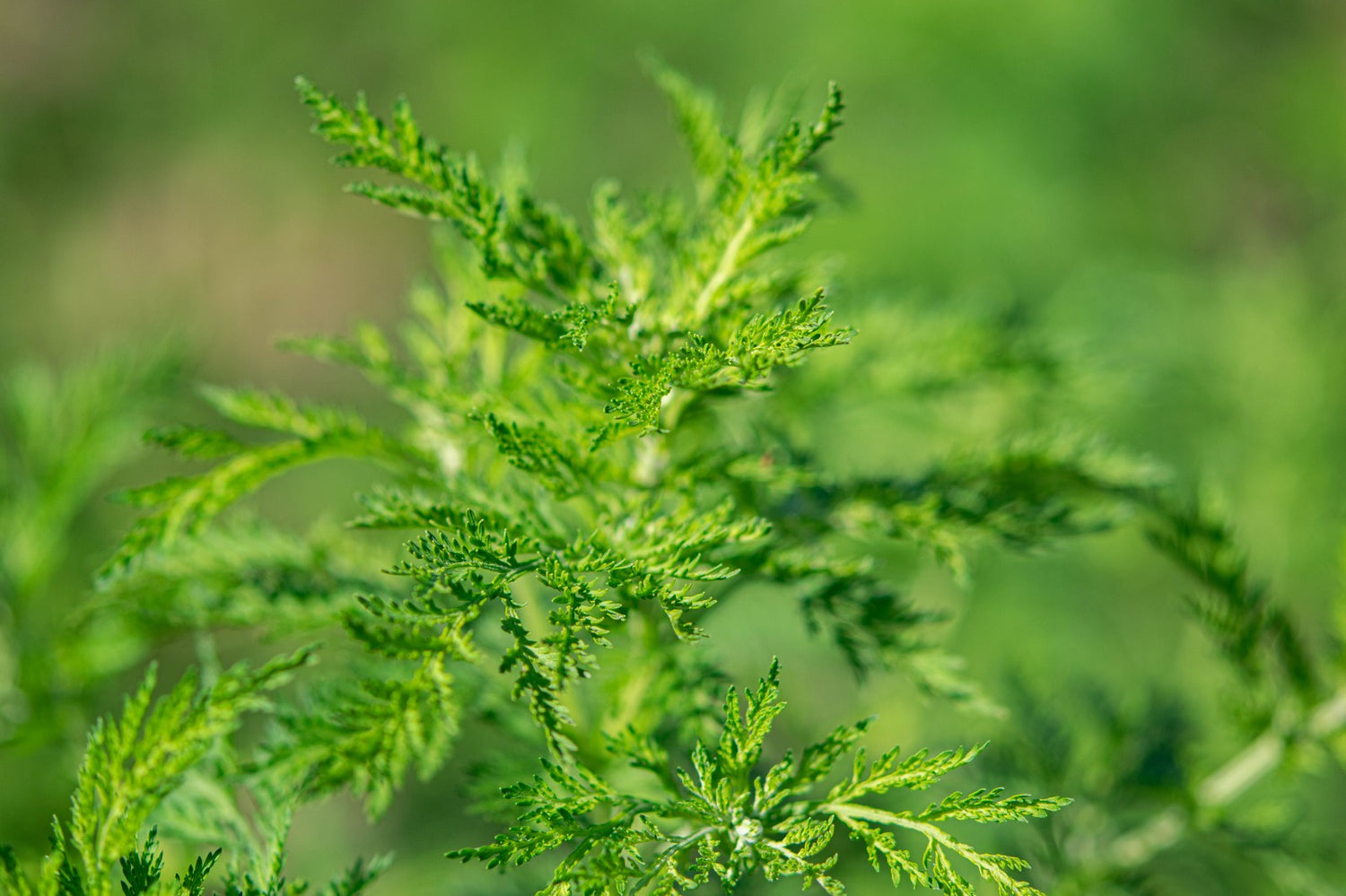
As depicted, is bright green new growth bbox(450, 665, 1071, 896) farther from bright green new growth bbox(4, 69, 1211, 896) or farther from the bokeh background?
the bokeh background

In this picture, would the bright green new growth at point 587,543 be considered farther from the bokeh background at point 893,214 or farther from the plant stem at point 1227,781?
the plant stem at point 1227,781

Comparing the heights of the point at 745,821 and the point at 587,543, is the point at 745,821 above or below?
below

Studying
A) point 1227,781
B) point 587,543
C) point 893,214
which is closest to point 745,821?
point 587,543

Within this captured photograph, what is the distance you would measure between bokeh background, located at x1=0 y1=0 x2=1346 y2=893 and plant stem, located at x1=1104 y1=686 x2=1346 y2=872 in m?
0.36

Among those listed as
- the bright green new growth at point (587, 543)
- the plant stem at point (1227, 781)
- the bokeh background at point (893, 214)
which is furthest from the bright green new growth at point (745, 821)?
the plant stem at point (1227, 781)

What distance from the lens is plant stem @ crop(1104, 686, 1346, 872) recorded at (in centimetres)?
148

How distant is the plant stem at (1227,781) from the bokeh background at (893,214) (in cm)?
36

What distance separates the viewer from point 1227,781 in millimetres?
1540

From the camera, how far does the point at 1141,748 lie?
1741 mm

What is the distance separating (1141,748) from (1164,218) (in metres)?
4.12

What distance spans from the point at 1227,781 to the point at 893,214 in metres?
3.35

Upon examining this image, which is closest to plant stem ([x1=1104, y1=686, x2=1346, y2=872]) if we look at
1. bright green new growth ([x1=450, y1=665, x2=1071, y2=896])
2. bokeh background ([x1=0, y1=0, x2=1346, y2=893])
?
bokeh background ([x1=0, y1=0, x2=1346, y2=893])

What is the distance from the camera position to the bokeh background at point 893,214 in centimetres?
256

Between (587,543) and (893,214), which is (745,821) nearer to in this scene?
(587,543)
